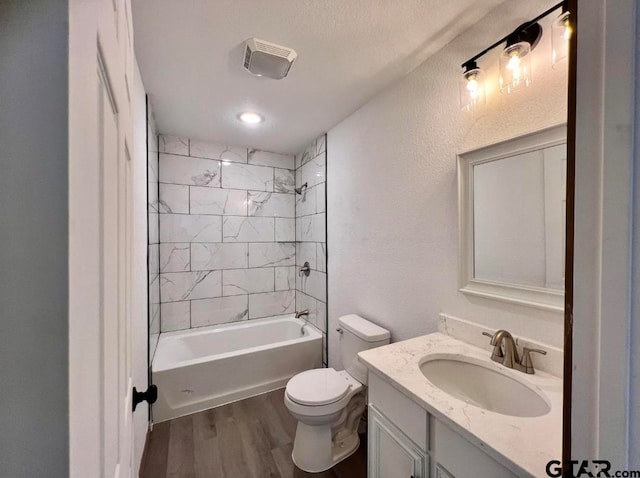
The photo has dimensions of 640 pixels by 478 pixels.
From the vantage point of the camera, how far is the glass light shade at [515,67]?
42.7 inches

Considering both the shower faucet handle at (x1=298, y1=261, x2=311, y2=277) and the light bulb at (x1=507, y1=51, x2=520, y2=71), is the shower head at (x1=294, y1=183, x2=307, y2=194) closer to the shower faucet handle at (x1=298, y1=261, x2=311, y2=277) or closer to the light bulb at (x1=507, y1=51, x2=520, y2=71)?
the shower faucet handle at (x1=298, y1=261, x2=311, y2=277)

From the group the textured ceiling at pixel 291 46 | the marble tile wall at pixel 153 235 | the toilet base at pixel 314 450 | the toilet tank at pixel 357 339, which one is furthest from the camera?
the marble tile wall at pixel 153 235

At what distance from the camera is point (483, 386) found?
3.85 ft

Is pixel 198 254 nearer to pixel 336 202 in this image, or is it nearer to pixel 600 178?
pixel 336 202

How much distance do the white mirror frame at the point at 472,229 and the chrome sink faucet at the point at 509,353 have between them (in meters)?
0.17

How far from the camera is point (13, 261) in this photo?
0.78 feet

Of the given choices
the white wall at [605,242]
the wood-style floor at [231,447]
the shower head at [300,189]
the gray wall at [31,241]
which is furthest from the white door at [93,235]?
the shower head at [300,189]

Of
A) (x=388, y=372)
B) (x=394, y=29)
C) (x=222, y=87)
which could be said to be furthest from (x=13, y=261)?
(x=222, y=87)

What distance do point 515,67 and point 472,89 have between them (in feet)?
0.59

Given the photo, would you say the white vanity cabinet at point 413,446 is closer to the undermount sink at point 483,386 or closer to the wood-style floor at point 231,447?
the undermount sink at point 483,386

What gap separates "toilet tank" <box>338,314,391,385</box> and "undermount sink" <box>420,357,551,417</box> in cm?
56

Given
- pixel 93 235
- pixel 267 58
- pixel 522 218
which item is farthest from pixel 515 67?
pixel 93 235

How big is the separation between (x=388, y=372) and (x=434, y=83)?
5.01ft

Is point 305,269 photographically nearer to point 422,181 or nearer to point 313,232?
point 313,232
